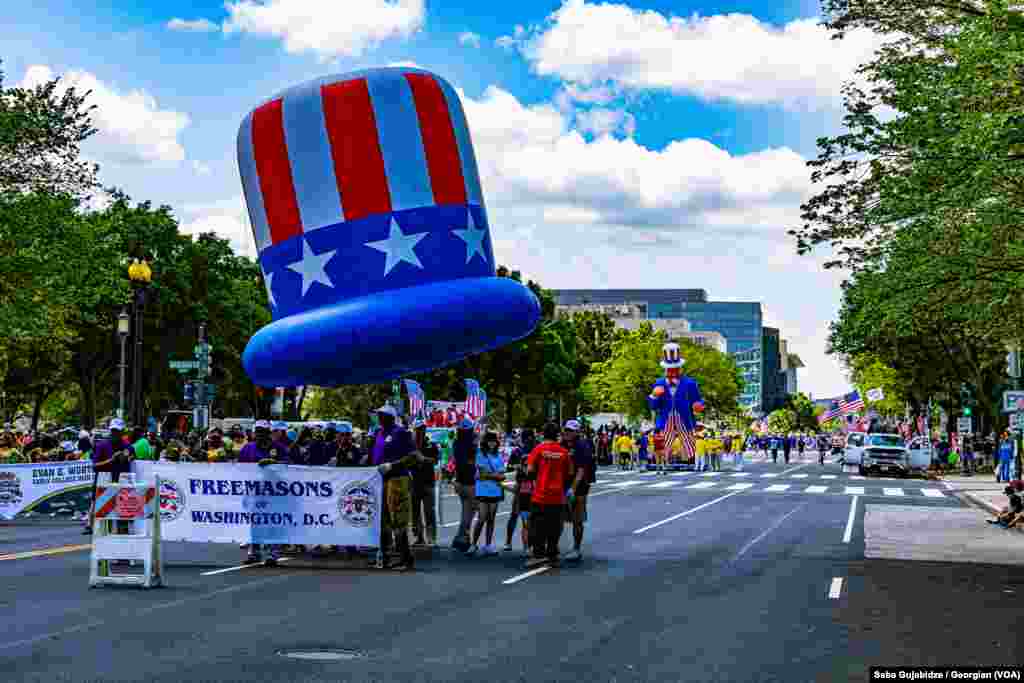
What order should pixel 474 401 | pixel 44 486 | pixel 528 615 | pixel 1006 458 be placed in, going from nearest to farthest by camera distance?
pixel 528 615, pixel 44 486, pixel 474 401, pixel 1006 458

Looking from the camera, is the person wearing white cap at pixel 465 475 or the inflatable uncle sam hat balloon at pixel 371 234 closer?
the inflatable uncle sam hat balloon at pixel 371 234

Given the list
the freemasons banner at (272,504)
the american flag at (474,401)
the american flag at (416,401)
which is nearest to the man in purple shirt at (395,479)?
the freemasons banner at (272,504)

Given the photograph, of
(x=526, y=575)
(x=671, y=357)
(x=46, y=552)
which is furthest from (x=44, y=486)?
(x=671, y=357)

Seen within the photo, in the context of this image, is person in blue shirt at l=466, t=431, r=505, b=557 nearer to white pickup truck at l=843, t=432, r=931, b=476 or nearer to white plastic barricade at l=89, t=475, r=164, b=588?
white plastic barricade at l=89, t=475, r=164, b=588

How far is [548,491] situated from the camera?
690 inches

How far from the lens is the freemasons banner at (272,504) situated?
1688cm

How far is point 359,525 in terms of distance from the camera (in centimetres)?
1686

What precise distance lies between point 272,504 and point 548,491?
11.7ft

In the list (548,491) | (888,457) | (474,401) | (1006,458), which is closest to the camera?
(548,491)

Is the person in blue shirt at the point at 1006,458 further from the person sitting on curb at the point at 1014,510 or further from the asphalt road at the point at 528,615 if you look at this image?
the asphalt road at the point at 528,615

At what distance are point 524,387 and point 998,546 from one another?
53.3 m

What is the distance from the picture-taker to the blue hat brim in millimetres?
14891

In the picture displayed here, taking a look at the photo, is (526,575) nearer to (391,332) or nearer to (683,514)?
(391,332)

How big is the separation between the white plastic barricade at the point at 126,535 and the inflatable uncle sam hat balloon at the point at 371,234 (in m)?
2.13
